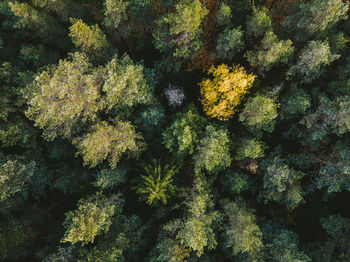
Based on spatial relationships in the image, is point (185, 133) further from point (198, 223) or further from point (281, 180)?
point (281, 180)

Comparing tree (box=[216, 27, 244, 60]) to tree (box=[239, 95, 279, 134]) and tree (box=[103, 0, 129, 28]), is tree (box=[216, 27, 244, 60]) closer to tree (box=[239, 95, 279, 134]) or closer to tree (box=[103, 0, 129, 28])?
tree (box=[239, 95, 279, 134])

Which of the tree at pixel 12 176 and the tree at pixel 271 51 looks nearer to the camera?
the tree at pixel 12 176

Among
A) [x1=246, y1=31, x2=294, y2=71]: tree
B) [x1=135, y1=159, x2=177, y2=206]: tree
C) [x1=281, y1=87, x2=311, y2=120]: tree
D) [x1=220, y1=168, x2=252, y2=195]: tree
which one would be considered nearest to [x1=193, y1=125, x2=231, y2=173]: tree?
[x1=220, y1=168, x2=252, y2=195]: tree

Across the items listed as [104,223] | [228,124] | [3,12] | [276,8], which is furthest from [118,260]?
[276,8]

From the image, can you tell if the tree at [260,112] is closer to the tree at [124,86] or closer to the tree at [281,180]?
the tree at [281,180]

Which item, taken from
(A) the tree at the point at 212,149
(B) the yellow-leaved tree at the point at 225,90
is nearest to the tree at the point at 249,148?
(A) the tree at the point at 212,149

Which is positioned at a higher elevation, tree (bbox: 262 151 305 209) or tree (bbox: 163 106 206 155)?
tree (bbox: 163 106 206 155)
